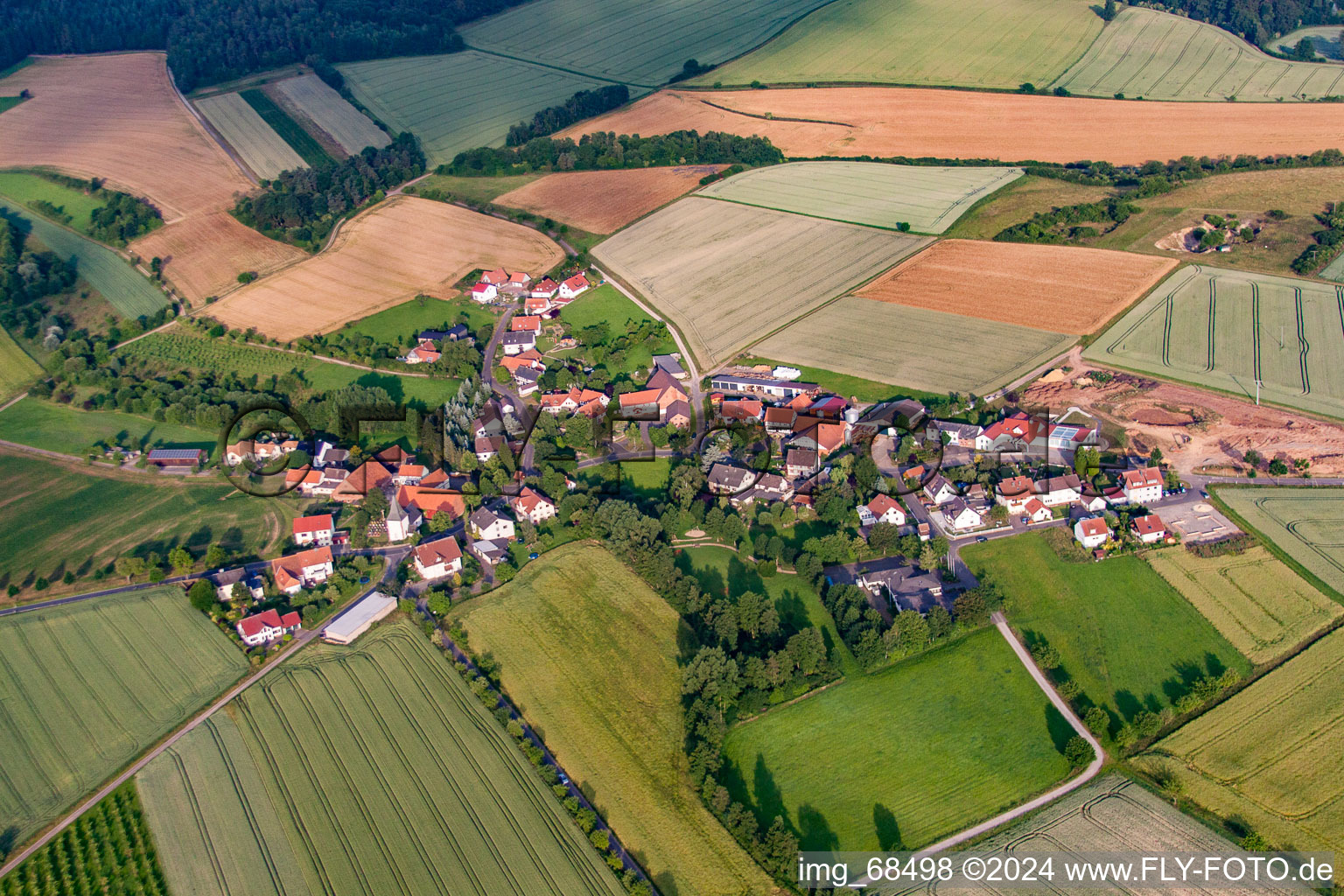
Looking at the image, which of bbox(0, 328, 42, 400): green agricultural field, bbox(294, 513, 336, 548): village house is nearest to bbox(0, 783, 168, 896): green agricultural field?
bbox(294, 513, 336, 548): village house

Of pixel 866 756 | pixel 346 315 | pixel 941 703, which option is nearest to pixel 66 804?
pixel 866 756

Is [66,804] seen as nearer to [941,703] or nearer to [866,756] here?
[866,756]

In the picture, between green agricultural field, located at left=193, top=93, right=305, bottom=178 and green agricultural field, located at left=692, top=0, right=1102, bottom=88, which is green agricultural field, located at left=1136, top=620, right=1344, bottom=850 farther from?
green agricultural field, located at left=193, top=93, right=305, bottom=178

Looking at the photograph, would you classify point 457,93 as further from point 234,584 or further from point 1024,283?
point 234,584

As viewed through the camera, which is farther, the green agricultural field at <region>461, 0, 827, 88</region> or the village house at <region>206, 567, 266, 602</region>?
the green agricultural field at <region>461, 0, 827, 88</region>

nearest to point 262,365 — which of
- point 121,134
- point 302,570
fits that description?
point 302,570

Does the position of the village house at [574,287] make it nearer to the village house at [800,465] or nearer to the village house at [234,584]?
the village house at [800,465]
